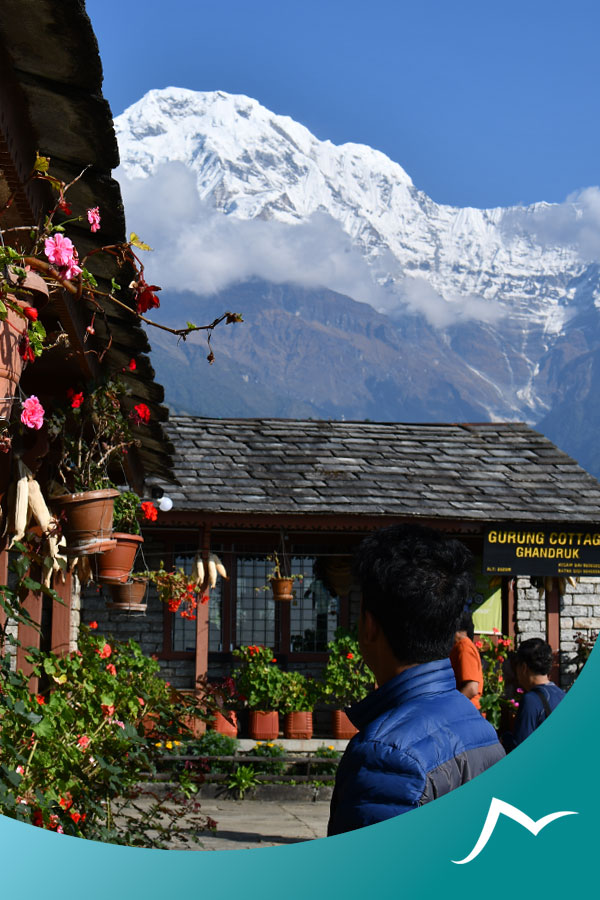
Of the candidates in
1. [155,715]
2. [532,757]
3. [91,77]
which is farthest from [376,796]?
[155,715]

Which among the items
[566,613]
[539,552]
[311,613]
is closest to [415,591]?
[539,552]

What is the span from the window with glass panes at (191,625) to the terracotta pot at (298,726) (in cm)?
176

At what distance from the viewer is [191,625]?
43.1 feet

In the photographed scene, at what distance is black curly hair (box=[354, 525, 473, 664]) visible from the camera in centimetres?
199

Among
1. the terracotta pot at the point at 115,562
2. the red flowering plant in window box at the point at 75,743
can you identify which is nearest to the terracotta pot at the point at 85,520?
the red flowering plant in window box at the point at 75,743

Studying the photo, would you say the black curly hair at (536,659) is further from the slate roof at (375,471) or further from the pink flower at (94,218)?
the slate roof at (375,471)

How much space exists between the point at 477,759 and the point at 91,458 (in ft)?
11.5

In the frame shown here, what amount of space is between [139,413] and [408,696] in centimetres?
358

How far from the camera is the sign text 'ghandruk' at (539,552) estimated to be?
12.6 meters

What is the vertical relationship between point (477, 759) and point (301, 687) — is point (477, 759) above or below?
above

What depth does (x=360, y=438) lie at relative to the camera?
14812 millimetres

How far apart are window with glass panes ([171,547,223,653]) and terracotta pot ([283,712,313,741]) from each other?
176 cm

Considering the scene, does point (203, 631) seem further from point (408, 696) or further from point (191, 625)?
point (408, 696)

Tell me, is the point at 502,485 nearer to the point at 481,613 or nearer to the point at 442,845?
the point at 481,613
